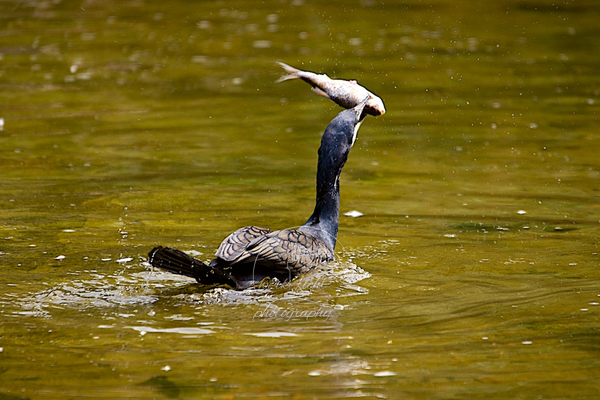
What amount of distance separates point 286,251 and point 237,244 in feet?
1.19

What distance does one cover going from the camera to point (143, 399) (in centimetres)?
493

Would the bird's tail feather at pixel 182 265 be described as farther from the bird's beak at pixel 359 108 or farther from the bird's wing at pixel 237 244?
the bird's beak at pixel 359 108

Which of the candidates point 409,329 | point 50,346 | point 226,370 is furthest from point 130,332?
point 409,329

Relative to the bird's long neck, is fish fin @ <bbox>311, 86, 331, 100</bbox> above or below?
above

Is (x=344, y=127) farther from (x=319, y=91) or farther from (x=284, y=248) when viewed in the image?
(x=284, y=248)

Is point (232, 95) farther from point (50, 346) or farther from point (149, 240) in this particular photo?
point (50, 346)

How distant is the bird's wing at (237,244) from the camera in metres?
6.66

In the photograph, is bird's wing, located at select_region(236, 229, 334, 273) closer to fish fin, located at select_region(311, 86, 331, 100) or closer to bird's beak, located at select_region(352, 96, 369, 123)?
bird's beak, located at select_region(352, 96, 369, 123)

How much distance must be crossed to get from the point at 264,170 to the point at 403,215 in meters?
2.12

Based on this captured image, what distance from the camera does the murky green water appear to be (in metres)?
5.38

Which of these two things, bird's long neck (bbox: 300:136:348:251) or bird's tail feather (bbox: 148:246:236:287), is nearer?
bird's tail feather (bbox: 148:246:236:287)

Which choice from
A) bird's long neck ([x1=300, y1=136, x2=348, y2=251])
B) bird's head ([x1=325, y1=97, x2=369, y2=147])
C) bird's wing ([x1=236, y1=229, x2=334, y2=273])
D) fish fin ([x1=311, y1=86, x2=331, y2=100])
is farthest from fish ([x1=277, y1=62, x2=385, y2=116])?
bird's wing ([x1=236, y1=229, x2=334, y2=273])

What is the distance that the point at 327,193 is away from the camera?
7336 millimetres

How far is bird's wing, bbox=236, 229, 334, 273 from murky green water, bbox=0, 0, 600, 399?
0.62 feet
